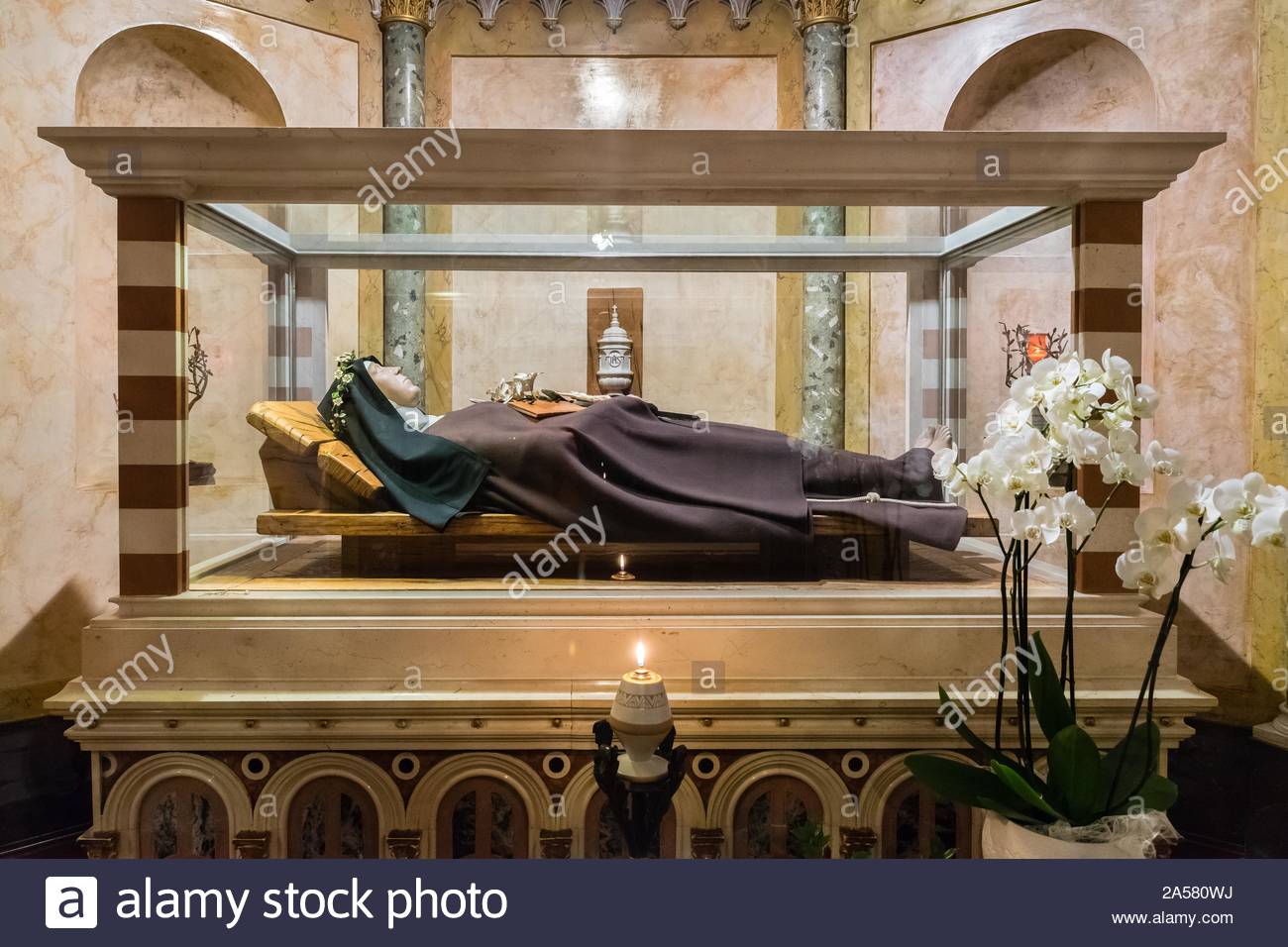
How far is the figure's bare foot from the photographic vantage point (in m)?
2.58

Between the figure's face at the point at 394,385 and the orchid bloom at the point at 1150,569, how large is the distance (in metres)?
2.04

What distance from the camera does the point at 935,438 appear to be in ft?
8.57

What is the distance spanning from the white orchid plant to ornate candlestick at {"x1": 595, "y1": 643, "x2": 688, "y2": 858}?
57 cm

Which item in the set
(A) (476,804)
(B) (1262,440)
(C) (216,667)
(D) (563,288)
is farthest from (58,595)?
(B) (1262,440)

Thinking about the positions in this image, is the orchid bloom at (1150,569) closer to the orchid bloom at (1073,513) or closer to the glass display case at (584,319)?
the orchid bloom at (1073,513)

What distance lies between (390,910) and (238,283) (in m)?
1.88

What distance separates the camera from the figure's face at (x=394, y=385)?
2.67 metres

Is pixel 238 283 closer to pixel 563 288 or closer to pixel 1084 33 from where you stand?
pixel 563 288

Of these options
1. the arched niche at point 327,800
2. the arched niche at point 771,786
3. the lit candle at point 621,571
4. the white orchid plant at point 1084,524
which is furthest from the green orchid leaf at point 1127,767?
the arched niche at point 327,800

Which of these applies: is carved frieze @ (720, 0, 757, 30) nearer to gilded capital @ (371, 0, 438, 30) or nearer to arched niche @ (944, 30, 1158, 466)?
arched niche @ (944, 30, 1158, 466)

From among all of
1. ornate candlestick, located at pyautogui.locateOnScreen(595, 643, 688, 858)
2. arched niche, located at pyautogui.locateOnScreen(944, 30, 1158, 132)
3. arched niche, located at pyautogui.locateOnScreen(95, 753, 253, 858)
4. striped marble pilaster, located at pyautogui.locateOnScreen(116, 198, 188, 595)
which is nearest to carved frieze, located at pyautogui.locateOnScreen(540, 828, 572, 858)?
ornate candlestick, located at pyautogui.locateOnScreen(595, 643, 688, 858)

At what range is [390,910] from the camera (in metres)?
1.60

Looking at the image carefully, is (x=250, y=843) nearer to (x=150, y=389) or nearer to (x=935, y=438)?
(x=150, y=389)

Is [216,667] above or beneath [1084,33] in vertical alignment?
beneath
